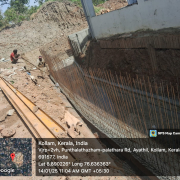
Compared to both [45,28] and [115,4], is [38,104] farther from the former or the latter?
[115,4]

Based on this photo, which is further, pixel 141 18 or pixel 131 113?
pixel 141 18

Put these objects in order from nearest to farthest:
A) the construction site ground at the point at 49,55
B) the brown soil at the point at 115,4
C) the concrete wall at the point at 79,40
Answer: the construction site ground at the point at 49,55 → the concrete wall at the point at 79,40 → the brown soil at the point at 115,4

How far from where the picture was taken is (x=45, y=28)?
19.8 metres

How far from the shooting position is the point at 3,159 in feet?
11.7

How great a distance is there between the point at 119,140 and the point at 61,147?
1.68 meters

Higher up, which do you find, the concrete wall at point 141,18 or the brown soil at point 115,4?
the brown soil at point 115,4

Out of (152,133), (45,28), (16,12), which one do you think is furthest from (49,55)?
(16,12)

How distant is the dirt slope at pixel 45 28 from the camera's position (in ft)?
57.3

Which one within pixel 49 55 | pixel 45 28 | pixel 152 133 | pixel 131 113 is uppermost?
pixel 45 28

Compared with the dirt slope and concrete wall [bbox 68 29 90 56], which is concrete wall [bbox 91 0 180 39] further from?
the dirt slope

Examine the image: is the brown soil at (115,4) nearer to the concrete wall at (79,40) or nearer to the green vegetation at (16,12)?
the green vegetation at (16,12)

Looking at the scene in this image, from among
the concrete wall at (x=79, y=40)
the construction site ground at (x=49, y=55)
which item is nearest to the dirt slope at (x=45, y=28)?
the construction site ground at (x=49, y=55)

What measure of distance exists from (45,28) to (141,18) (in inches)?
552

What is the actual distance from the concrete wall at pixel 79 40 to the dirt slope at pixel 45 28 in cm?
458
